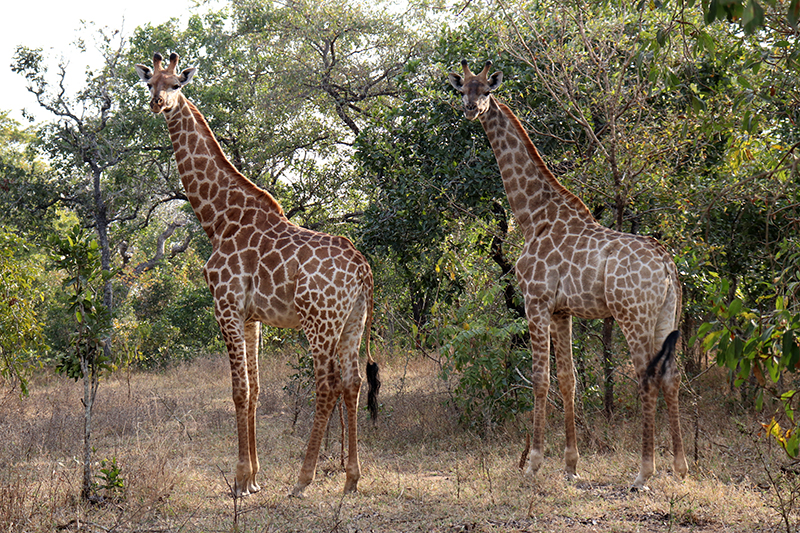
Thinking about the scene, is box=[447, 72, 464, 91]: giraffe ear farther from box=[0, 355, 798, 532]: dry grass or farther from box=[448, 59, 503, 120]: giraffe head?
box=[0, 355, 798, 532]: dry grass

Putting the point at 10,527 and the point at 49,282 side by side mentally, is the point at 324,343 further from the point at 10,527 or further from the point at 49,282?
the point at 49,282

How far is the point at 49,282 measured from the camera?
23.8m

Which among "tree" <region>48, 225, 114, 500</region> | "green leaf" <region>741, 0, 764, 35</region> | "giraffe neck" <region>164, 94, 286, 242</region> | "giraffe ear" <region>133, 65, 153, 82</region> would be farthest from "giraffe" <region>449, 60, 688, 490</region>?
"green leaf" <region>741, 0, 764, 35</region>

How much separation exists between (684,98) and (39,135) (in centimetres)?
1353

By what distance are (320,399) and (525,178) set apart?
3.09 m

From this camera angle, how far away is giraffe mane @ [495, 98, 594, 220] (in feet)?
23.1

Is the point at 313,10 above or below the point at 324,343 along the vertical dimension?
above

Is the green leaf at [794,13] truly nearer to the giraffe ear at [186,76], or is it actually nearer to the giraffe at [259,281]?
the giraffe at [259,281]

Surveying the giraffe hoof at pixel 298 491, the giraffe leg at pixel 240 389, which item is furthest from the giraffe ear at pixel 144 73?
the giraffe hoof at pixel 298 491

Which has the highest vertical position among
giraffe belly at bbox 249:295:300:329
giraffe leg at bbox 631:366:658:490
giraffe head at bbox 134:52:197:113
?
giraffe head at bbox 134:52:197:113

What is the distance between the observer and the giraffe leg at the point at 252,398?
653 cm

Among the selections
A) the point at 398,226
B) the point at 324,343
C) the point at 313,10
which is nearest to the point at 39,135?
the point at 313,10

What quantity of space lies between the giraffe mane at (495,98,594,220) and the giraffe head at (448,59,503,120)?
0.39 m

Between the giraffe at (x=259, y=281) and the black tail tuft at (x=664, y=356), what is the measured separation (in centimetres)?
267
